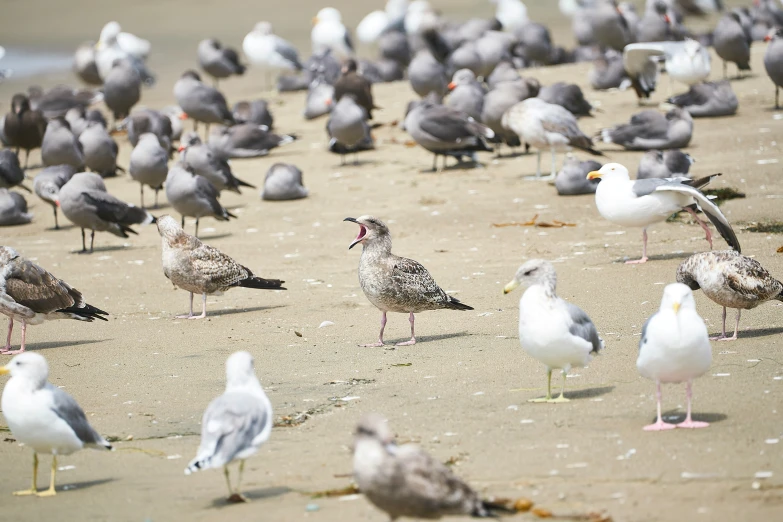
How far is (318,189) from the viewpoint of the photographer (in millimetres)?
15102

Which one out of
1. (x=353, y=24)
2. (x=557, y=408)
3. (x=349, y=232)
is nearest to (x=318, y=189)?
(x=349, y=232)

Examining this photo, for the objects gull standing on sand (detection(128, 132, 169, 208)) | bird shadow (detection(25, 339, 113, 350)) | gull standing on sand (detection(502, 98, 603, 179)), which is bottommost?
bird shadow (detection(25, 339, 113, 350))

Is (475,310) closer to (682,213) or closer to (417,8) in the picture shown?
Result: (682,213)

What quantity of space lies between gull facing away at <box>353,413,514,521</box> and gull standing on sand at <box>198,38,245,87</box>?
19.4 metres

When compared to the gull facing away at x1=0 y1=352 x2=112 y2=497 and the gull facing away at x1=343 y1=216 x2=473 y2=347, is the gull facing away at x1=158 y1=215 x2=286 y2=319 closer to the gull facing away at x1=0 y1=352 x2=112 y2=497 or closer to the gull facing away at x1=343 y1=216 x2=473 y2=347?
the gull facing away at x1=343 y1=216 x2=473 y2=347

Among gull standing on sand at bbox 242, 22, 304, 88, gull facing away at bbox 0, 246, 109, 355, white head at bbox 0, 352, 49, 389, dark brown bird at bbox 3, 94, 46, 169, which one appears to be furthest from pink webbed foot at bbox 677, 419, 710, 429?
gull standing on sand at bbox 242, 22, 304, 88

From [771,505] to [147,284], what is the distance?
24.6ft

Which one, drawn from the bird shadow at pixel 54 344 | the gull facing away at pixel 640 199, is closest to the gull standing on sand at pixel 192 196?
the bird shadow at pixel 54 344

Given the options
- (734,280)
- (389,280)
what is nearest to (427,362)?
(389,280)

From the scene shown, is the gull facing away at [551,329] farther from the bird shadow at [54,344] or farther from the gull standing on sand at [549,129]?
the gull standing on sand at [549,129]

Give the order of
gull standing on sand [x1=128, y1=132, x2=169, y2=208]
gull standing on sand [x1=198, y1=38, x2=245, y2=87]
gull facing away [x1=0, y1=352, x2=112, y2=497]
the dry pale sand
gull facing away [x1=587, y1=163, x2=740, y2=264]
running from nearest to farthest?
1. the dry pale sand
2. gull facing away [x1=0, y1=352, x2=112, y2=497]
3. gull facing away [x1=587, y1=163, x2=740, y2=264]
4. gull standing on sand [x1=128, y1=132, x2=169, y2=208]
5. gull standing on sand [x1=198, y1=38, x2=245, y2=87]

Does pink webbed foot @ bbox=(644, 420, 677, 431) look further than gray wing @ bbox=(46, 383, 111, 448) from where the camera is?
Yes

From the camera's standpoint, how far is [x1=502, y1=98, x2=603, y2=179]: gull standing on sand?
46.7 feet

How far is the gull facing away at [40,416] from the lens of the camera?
18.0 ft
